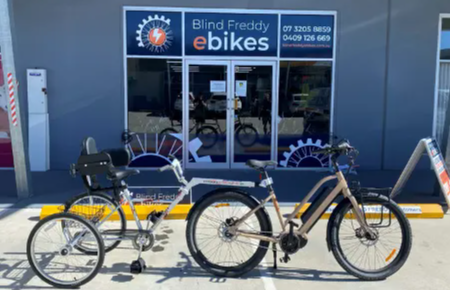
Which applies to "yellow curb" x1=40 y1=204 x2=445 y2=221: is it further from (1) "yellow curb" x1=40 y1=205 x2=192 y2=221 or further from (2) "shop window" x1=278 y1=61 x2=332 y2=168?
(2) "shop window" x1=278 y1=61 x2=332 y2=168

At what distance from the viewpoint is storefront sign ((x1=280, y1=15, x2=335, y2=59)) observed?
25.7 feet

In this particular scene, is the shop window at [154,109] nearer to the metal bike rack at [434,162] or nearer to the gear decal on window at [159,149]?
the gear decal on window at [159,149]

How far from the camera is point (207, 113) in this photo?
7.92 meters

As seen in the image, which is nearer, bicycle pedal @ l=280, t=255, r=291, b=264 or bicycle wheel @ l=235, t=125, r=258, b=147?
bicycle pedal @ l=280, t=255, r=291, b=264

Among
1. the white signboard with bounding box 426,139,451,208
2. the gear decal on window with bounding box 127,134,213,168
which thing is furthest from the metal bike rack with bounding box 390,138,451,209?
the gear decal on window with bounding box 127,134,213,168

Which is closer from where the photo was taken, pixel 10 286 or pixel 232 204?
pixel 10 286

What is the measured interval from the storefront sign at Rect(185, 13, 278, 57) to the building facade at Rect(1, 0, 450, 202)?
18 mm

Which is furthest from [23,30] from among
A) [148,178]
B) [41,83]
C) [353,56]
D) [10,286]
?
[353,56]

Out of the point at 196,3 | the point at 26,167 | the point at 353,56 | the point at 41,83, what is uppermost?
the point at 196,3

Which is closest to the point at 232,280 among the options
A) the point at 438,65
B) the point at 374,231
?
the point at 374,231

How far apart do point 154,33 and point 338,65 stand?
3398 mm

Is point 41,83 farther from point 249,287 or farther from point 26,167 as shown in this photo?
point 249,287

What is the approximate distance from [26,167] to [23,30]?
292cm

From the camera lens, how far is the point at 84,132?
7.77 m
